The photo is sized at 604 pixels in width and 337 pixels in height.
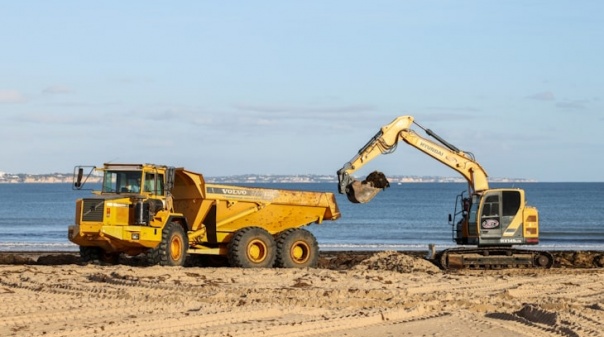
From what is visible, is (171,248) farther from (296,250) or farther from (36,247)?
(36,247)

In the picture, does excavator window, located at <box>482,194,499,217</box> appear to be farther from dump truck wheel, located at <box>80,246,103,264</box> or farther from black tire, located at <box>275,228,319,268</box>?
dump truck wheel, located at <box>80,246,103,264</box>

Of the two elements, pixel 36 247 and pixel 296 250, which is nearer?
pixel 296 250

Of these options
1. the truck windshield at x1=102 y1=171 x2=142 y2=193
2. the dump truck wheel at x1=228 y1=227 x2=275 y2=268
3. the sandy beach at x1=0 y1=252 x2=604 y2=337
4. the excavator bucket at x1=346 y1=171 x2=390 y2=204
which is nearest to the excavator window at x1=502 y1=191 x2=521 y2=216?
the sandy beach at x1=0 y1=252 x2=604 y2=337

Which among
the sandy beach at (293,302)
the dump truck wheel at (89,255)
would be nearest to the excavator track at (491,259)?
the sandy beach at (293,302)

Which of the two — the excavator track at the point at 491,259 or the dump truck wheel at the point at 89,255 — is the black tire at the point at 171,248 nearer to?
the dump truck wheel at the point at 89,255

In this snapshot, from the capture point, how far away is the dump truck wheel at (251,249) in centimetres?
2530

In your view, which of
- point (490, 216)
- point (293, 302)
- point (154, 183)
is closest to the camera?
point (293, 302)

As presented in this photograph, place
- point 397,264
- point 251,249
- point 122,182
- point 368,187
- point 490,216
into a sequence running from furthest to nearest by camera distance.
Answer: point 490,216 < point 397,264 < point 368,187 < point 251,249 < point 122,182

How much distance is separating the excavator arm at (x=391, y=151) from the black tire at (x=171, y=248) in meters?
4.28

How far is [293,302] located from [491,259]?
11.2 meters

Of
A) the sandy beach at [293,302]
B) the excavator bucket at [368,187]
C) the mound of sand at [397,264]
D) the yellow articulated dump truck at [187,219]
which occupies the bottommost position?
the sandy beach at [293,302]

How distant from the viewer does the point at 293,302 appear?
1814 cm

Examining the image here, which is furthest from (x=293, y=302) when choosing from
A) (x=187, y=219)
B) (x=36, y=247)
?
(x=36, y=247)

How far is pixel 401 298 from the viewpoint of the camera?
19.3 meters
